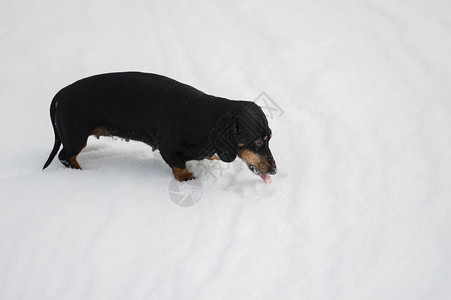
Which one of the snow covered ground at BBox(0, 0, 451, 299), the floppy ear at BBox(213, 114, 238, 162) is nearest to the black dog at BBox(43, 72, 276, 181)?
the floppy ear at BBox(213, 114, 238, 162)

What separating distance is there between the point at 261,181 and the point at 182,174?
1.86 feet

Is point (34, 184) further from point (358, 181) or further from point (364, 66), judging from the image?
point (364, 66)

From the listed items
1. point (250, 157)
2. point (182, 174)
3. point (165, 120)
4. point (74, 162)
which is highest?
point (250, 157)

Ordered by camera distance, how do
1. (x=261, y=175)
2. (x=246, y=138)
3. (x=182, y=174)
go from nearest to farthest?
1. (x=246, y=138)
2. (x=261, y=175)
3. (x=182, y=174)

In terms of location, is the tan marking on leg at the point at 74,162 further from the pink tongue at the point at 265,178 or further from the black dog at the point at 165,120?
the pink tongue at the point at 265,178

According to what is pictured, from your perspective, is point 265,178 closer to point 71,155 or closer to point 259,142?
point 259,142

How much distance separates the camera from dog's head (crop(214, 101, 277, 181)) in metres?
2.88

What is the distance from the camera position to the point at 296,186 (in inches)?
116

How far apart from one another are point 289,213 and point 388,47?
8.38 feet

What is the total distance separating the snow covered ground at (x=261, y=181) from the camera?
7.58ft

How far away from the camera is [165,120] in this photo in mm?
3084

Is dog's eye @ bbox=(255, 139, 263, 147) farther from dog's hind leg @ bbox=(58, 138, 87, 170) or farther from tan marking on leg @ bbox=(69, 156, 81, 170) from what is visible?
tan marking on leg @ bbox=(69, 156, 81, 170)

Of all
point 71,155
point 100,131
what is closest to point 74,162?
point 71,155

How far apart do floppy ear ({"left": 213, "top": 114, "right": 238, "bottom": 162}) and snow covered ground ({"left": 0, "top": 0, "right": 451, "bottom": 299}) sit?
0.26 meters
